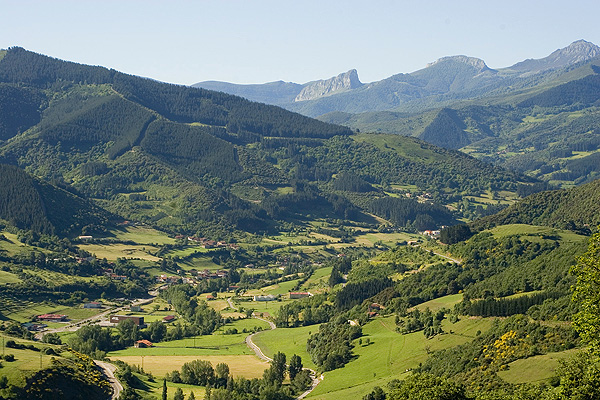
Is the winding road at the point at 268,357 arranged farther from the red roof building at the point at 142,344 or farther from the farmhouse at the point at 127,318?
the farmhouse at the point at 127,318

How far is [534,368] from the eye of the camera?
295ft

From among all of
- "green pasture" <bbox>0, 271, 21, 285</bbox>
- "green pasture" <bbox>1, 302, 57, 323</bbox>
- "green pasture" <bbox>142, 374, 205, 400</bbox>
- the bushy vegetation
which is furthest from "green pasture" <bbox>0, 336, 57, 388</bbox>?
"green pasture" <bbox>0, 271, 21, 285</bbox>

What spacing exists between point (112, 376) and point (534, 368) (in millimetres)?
60798

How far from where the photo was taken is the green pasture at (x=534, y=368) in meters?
86.5

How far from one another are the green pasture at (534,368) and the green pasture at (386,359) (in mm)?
18697

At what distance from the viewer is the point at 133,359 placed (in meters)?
135

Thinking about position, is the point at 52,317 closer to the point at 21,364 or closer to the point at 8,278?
the point at 8,278

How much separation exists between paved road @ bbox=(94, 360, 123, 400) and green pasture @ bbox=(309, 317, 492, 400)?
27.5m

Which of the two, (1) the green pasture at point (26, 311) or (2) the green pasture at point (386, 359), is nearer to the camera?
(2) the green pasture at point (386, 359)

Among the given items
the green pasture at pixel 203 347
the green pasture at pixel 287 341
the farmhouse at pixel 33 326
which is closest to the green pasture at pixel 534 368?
the green pasture at pixel 287 341

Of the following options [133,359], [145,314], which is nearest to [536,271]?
[133,359]

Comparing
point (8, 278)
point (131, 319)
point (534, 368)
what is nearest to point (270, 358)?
point (131, 319)

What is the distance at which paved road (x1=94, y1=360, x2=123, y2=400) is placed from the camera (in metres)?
107

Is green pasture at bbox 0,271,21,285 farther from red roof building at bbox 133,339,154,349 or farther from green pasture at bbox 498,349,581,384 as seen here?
green pasture at bbox 498,349,581,384
